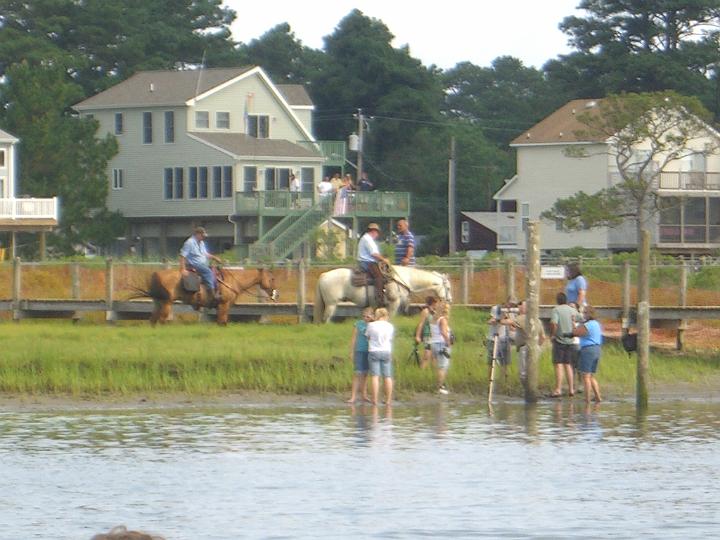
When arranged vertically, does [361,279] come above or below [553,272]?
below

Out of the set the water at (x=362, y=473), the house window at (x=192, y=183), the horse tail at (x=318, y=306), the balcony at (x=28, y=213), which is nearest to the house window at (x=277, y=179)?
the house window at (x=192, y=183)

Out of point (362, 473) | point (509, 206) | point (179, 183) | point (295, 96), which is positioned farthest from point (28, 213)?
point (362, 473)

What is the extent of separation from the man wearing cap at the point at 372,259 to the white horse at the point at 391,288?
16 centimetres

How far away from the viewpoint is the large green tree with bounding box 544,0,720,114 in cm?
10538

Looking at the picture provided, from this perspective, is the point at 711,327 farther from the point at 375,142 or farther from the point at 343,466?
the point at 375,142

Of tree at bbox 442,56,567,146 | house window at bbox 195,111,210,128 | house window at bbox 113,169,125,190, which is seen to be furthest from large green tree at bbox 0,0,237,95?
tree at bbox 442,56,567,146

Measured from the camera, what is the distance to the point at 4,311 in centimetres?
4053

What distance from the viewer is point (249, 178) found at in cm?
8262

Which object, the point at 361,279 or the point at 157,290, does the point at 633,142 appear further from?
the point at 361,279

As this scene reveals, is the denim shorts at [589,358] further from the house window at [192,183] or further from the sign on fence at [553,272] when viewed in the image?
the house window at [192,183]

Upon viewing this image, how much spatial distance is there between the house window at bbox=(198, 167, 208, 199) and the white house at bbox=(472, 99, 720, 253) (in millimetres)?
16320

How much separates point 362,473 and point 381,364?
6754mm

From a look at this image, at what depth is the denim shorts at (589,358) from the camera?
3048 cm

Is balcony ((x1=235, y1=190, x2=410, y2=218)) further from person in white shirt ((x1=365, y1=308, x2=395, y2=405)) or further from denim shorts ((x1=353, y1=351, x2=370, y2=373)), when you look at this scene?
person in white shirt ((x1=365, y1=308, x2=395, y2=405))
